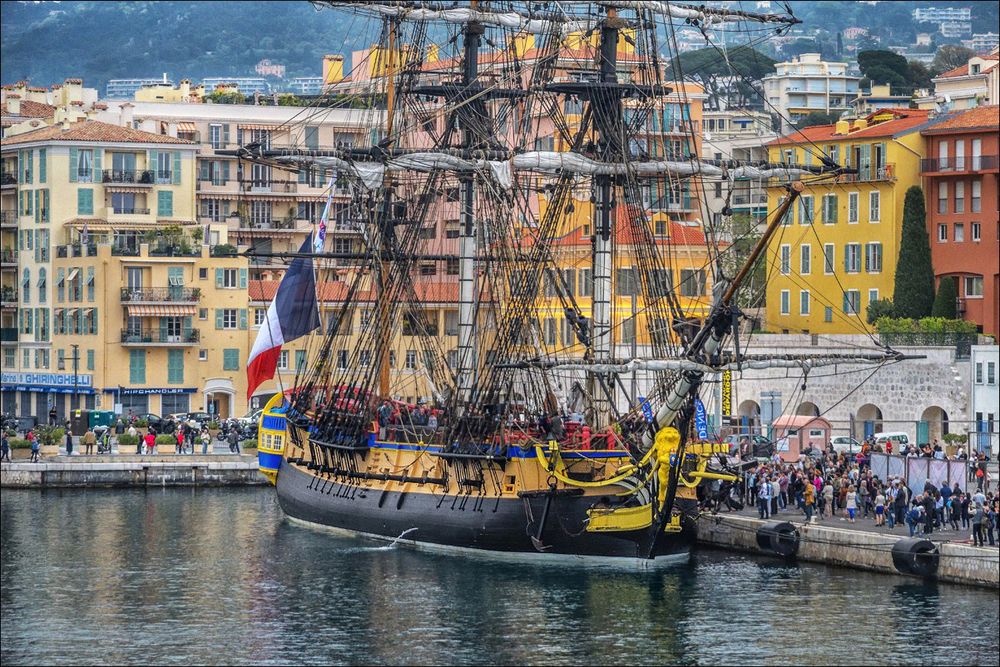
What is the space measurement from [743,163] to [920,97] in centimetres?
7191

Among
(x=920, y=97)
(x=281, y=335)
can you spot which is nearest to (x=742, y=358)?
(x=281, y=335)

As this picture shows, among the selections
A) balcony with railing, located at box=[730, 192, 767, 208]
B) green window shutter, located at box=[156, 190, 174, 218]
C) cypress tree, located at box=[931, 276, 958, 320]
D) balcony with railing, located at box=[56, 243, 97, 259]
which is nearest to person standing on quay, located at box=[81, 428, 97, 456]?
balcony with railing, located at box=[56, 243, 97, 259]

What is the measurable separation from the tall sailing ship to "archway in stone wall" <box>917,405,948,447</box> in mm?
17689

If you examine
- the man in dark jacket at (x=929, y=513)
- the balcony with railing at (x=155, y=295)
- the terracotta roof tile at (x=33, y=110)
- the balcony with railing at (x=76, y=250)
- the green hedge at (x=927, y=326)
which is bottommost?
the man in dark jacket at (x=929, y=513)

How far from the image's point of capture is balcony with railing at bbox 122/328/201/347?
129m

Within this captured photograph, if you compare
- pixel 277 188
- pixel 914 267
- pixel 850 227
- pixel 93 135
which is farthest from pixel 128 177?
pixel 914 267

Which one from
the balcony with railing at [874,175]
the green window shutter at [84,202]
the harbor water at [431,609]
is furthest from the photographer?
the green window shutter at [84,202]

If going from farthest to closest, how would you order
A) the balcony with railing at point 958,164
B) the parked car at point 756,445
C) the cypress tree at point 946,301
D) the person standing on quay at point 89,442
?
the balcony with railing at point 958,164, the cypress tree at point 946,301, the person standing on quay at point 89,442, the parked car at point 756,445

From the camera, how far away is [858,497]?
7800 cm

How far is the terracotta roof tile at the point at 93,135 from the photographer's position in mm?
136750

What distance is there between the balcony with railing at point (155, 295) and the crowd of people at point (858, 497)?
52.2 m

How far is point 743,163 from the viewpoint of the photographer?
91250 millimetres

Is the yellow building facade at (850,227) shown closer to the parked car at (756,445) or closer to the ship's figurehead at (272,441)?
the parked car at (756,445)

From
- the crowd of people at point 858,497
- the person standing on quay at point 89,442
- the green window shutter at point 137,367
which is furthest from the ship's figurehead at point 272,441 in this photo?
the green window shutter at point 137,367
